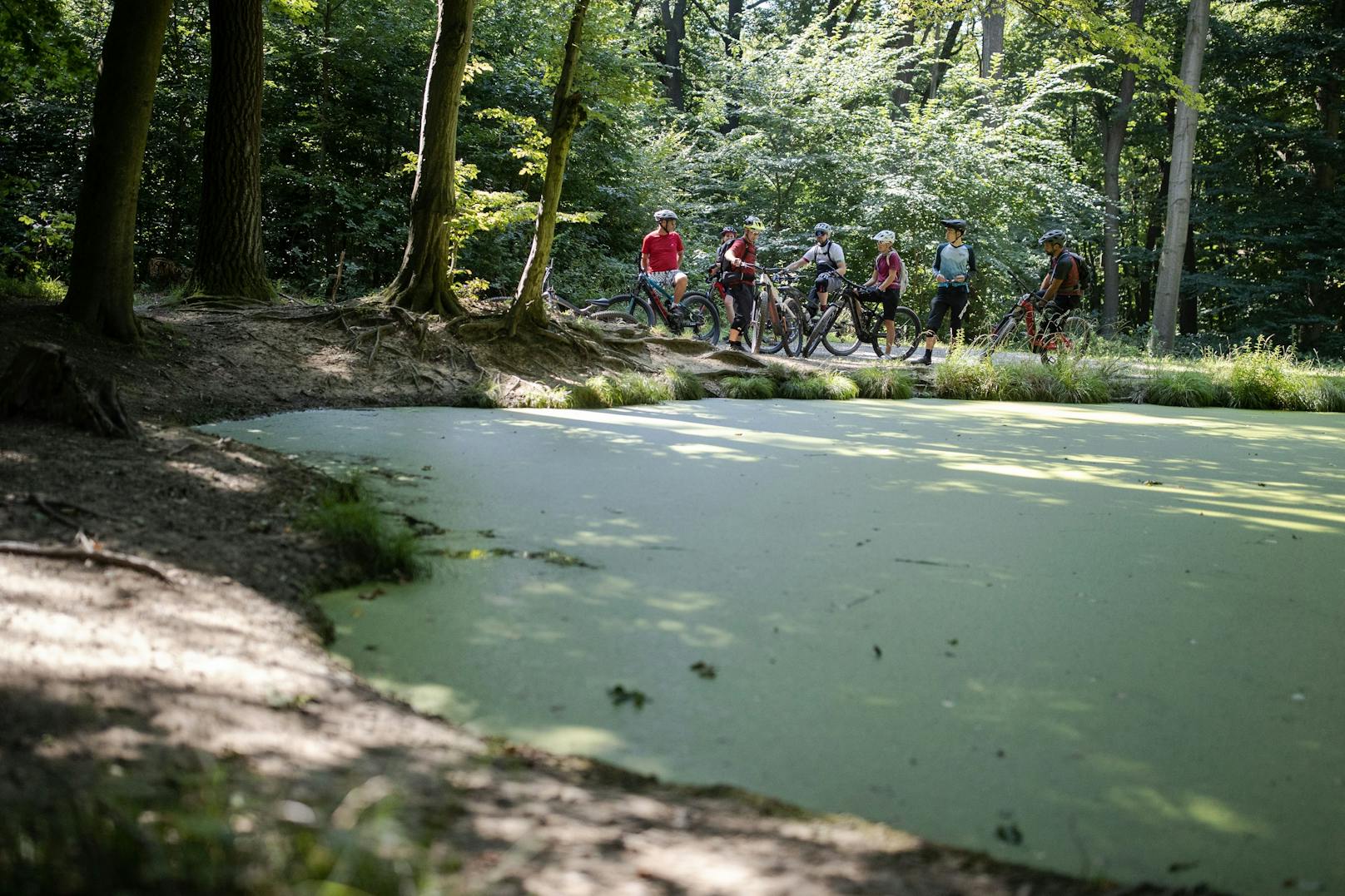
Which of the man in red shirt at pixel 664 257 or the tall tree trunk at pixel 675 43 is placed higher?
the tall tree trunk at pixel 675 43

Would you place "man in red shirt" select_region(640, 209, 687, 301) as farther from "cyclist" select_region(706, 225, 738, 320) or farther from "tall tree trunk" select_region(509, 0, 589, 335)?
"tall tree trunk" select_region(509, 0, 589, 335)

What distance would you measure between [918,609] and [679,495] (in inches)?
61.3

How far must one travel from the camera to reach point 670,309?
34.2 ft

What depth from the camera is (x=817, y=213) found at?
55.3 feet

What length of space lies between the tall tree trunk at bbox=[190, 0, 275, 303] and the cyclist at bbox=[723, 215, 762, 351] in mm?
4198

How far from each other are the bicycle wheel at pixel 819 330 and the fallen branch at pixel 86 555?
845 cm

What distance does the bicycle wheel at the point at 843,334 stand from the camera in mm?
10797

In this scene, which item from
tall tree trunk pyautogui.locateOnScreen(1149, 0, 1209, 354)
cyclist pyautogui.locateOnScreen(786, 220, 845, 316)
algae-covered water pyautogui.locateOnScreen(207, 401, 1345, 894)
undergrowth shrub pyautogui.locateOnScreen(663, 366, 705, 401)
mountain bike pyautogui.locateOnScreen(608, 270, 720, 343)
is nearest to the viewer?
algae-covered water pyautogui.locateOnScreen(207, 401, 1345, 894)

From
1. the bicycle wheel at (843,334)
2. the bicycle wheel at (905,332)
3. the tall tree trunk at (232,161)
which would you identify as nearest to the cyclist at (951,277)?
the bicycle wheel at (905,332)

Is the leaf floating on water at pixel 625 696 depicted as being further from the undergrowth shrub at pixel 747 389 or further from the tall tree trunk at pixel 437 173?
the undergrowth shrub at pixel 747 389

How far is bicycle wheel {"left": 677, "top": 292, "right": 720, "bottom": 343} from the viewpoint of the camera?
10.5 metres

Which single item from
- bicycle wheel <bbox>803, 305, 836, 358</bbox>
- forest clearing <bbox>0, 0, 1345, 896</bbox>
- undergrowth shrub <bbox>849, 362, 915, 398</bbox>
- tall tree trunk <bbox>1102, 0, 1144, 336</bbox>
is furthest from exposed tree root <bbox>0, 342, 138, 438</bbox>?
tall tree trunk <bbox>1102, 0, 1144, 336</bbox>

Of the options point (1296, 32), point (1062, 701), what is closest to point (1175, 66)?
point (1296, 32)

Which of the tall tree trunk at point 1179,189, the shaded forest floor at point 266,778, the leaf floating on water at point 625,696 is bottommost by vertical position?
the leaf floating on water at point 625,696
